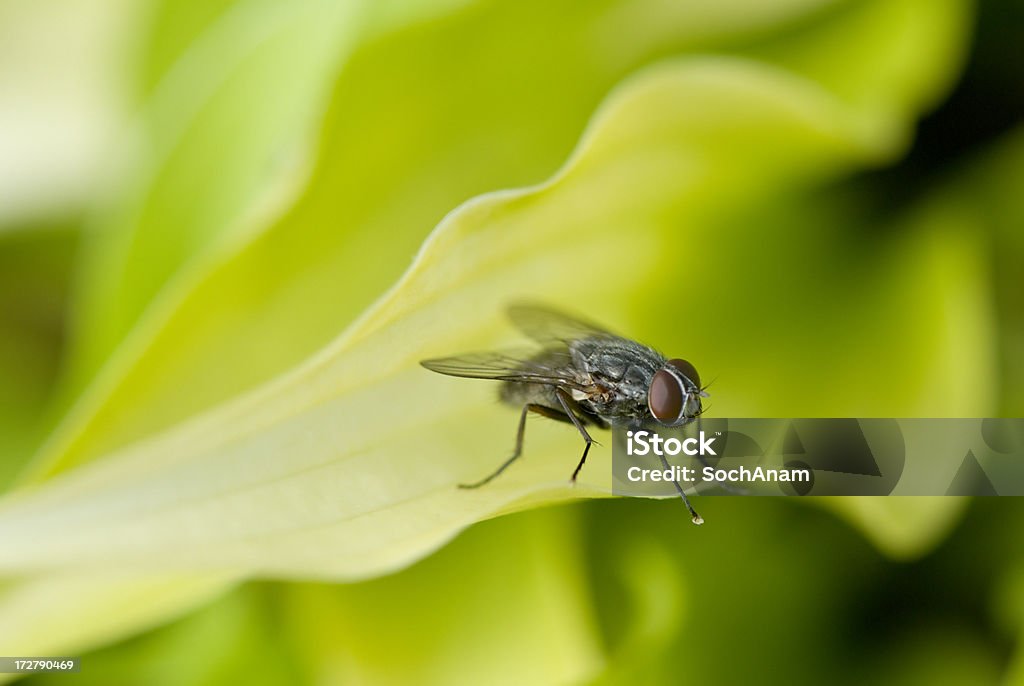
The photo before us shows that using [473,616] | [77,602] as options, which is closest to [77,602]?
[77,602]

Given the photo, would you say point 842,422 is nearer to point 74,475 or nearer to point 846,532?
point 846,532

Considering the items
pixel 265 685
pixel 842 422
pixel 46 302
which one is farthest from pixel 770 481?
pixel 46 302

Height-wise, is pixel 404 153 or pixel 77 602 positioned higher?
pixel 404 153

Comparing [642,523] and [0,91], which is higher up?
[0,91]

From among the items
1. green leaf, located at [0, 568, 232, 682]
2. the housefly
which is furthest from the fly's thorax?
green leaf, located at [0, 568, 232, 682]

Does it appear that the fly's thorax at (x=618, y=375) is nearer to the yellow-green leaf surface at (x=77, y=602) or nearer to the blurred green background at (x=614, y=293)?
the blurred green background at (x=614, y=293)

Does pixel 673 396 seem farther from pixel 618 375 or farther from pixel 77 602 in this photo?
pixel 77 602
